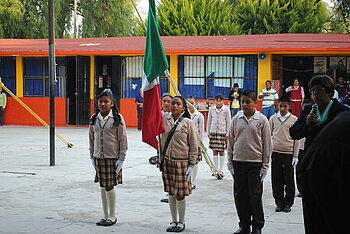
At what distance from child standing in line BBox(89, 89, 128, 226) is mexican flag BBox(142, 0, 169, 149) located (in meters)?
0.35

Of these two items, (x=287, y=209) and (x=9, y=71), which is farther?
(x=9, y=71)

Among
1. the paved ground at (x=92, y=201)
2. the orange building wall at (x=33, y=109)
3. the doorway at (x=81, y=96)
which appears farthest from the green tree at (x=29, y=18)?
the paved ground at (x=92, y=201)

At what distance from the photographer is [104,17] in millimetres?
38906

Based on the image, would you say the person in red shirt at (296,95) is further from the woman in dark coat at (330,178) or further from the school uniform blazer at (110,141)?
the woman in dark coat at (330,178)

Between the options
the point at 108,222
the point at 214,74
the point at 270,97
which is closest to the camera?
the point at 108,222

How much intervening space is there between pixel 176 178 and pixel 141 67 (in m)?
16.4

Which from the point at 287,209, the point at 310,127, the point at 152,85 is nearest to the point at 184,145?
the point at 152,85

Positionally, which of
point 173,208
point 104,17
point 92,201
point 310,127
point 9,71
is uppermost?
point 104,17

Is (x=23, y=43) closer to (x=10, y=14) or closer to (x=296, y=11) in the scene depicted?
→ (x=10, y=14)

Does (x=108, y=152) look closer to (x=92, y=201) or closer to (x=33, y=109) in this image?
(x=92, y=201)

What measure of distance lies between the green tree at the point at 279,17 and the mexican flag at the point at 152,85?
3073 centimetres

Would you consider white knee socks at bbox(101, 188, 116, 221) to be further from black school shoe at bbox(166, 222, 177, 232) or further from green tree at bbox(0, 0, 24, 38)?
green tree at bbox(0, 0, 24, 38)

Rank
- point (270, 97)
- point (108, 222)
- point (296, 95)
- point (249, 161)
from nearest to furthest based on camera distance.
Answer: point (249, 161) < point (108, 222) < point (270, 97) < point (296, 95)

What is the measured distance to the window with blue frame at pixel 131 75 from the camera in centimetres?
2331
